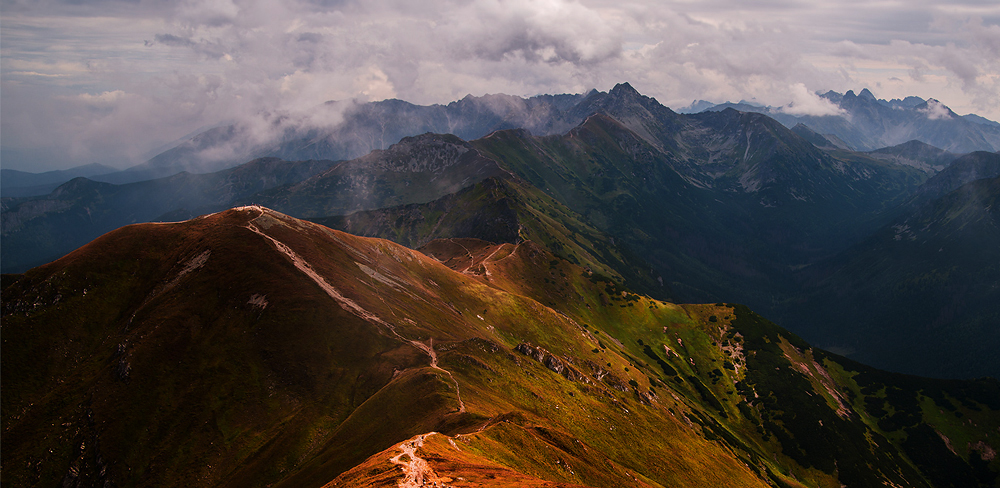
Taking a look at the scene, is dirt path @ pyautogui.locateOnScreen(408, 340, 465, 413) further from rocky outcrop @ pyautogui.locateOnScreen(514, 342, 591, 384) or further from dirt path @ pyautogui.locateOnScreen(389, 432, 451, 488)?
rocky outcrop @ pyautogui.locateOnScreen(514, 342, 591, 384)

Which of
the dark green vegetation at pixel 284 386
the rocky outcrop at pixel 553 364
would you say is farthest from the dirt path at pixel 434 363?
the rocky outcrop at pixel 553 364

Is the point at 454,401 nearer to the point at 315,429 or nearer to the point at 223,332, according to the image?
the point at 315,429

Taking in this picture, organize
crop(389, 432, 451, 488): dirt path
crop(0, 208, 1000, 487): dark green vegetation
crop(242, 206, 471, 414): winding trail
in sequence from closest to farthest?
1. crop(389, 432, 451, 488): dirt path
2. crop(0, 208, 1000, 487): dark green vegetation
3. crop(242, 206, 471, 414): winding trail

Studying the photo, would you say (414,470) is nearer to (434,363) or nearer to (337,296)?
(434,363)

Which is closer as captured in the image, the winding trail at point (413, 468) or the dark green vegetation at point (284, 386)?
the winding trail at point (413, 468)

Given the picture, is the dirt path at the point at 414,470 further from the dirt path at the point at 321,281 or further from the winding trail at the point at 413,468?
the dirt path at the point at 321,281

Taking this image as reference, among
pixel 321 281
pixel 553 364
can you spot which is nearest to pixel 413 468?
pixel 321 281

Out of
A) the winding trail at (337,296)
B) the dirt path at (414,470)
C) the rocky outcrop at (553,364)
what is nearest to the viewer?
the dirt path at (414,470)

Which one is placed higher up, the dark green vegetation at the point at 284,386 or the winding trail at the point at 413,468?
the winding trail at the point at 413,468

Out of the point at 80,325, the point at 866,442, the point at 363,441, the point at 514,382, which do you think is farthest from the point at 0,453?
the point at 866,442

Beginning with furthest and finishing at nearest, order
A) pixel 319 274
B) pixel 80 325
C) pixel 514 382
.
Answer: pixel 319 274
pixel 514 382
pixel 80 325

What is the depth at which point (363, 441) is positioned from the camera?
310ft

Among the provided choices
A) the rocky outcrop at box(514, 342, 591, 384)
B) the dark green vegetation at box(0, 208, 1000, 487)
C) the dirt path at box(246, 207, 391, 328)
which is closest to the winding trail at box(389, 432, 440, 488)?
the dark green vegetation at box(0, 208, 1000, 487)

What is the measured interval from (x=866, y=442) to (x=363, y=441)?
720 ft
